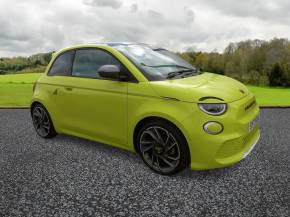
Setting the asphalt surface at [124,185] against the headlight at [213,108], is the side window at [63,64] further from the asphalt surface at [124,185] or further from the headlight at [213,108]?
the headlight at [213,108]

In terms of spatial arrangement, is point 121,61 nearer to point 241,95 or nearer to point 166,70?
point 166,70

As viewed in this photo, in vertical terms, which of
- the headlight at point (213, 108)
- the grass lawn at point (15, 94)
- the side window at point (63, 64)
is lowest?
the grass lawn at point (15, 94)

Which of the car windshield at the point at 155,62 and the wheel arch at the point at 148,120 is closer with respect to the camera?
the wheel arch at the point at 148,120

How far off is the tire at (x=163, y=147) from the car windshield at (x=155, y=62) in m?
0.64

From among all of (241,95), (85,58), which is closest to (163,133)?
(241,95)

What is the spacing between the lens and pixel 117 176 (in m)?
4.04

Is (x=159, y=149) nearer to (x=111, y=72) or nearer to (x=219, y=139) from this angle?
(x=219, y=139)

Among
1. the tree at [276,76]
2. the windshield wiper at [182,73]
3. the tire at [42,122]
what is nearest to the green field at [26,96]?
the tire at [42,122]

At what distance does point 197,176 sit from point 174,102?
1.05m

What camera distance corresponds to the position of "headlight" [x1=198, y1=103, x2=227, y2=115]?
11.5 ft

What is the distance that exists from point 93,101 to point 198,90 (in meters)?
1.58

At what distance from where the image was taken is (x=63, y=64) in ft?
16.8

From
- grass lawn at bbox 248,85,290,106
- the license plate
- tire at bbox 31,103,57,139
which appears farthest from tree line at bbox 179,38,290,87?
the license plate

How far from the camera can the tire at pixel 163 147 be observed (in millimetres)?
3709
